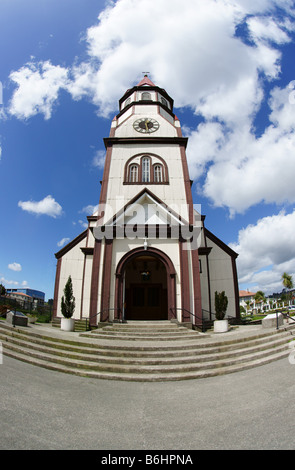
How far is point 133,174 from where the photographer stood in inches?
701

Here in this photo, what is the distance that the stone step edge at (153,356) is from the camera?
720 cm

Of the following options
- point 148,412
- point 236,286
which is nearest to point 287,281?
point 236,286

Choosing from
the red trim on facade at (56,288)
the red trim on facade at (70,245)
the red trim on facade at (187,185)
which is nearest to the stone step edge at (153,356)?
the red trim on facade at (56,288)

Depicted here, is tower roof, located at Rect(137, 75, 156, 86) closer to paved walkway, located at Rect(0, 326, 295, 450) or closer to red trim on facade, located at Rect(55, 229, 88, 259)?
red trim on facade, located at Rect(55, 229, 88, 259)

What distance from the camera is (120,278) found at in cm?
1377

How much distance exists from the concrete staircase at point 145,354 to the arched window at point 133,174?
Result: 1177 cm

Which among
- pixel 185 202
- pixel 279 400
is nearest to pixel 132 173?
pixel 185 202

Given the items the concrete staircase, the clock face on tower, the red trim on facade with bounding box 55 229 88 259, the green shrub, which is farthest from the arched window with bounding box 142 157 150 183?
the concrete staircase

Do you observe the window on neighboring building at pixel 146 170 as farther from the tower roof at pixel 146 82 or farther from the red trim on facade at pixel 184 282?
the tower roof at pixel 146 82

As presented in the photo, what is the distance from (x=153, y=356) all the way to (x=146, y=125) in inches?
731

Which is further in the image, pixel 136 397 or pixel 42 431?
pixel 136 397

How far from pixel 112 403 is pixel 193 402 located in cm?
176

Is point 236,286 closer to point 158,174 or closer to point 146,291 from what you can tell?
point 146,291
